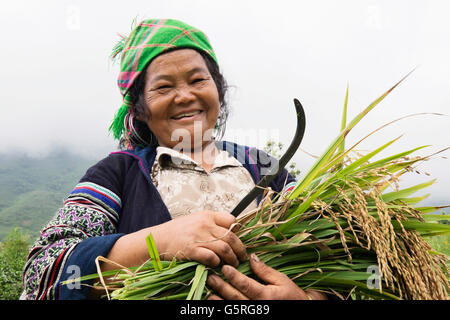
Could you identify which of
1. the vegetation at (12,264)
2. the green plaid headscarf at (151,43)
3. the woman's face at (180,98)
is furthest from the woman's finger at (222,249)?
the vegetation at (12,264)

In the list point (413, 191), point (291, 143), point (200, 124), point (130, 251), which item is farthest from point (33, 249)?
point (413, 191)

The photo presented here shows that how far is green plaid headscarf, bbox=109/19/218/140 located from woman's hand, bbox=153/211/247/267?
3.58ft

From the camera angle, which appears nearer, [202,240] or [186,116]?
[202,240]

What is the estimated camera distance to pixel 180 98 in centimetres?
183

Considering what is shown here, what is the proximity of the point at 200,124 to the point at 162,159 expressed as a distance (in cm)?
30

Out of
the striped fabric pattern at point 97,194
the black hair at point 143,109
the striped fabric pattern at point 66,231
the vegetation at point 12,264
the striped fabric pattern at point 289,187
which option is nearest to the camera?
the striped fabric pattern at point 66,231

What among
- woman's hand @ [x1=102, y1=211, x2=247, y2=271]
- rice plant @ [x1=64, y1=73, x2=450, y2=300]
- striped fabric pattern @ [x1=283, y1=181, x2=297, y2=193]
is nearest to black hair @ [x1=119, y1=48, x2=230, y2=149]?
striped fabric pattern @ [x1=283, y1=181, x2=297, y2=193]

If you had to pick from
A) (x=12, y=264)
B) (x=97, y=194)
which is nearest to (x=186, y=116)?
(x=97, y=194)

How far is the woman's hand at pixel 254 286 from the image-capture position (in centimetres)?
111

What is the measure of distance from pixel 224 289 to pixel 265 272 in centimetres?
16

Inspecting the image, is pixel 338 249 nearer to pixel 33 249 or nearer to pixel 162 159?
pixel 162 159

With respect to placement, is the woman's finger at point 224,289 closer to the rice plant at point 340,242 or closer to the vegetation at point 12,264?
the rice plant at point 340,242

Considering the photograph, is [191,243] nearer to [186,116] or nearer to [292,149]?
[292,149]

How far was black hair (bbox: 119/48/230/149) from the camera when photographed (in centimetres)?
199
